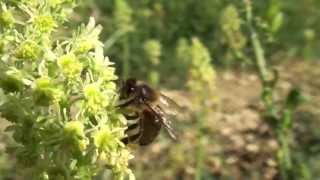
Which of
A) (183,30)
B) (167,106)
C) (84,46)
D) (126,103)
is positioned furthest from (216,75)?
(84,46)

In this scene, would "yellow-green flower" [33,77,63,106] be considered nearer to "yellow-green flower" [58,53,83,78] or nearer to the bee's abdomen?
"yellow-green flower" [58,53,83,78]

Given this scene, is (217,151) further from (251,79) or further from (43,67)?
(43,67)

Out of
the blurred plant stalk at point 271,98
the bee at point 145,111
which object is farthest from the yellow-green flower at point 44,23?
the blurred plant stalk at point 271,98

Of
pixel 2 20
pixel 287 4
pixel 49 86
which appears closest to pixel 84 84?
pixel 49 86

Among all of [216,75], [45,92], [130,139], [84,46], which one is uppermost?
[84,46]

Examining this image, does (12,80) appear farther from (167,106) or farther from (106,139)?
(167,106)

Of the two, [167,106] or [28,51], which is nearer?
[28,51]

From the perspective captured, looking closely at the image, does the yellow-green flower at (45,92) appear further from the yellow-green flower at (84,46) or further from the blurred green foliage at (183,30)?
the blurred green foliage at (183,30)
